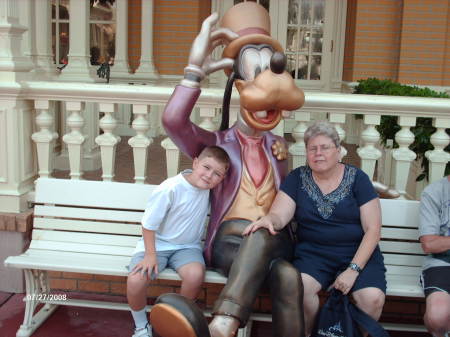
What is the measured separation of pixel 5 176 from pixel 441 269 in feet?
8.58

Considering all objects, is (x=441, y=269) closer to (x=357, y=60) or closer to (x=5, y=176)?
(x=5, y=176)

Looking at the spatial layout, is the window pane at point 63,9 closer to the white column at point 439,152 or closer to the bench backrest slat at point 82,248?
the bench backrest slat at point 82,248

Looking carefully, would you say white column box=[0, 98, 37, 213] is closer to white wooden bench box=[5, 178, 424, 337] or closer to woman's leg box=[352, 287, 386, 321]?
white wooden bench box=[5, 178, 424, 337]

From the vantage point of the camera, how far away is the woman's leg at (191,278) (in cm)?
284

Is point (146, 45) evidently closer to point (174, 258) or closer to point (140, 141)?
point (140, 141)

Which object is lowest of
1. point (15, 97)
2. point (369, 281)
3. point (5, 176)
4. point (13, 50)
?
point (369, 281)

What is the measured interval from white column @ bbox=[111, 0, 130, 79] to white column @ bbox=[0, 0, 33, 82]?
17.0 ft

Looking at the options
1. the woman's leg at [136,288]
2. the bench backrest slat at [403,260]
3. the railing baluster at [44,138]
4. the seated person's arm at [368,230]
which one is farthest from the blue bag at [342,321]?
the railing baluster at [44,138]

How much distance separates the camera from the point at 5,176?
3.58 meters

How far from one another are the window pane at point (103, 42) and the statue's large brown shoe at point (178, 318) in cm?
734

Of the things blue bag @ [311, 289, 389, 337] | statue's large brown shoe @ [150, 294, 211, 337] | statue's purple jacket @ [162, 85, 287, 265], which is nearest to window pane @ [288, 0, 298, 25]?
statue's purple jacket @ [162, 85, 287, 265]

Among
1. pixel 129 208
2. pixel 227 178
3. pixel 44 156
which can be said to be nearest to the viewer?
pixel 227 178

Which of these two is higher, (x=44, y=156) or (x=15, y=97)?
(x=15, y=97)

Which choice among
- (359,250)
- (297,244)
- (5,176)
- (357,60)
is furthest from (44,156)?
(357,60)
